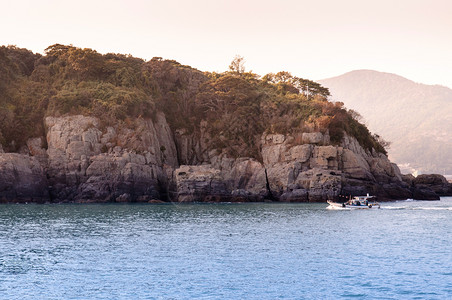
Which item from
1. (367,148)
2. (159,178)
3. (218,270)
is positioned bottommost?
(218,270)

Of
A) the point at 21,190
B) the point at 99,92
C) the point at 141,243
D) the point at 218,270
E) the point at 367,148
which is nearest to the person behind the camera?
the point at 218,270

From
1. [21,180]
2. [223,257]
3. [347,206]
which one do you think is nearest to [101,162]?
[21,180]

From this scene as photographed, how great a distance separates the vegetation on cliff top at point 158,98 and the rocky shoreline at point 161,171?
327 centimetres

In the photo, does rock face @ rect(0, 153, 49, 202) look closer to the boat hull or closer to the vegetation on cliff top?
the vegetation on cliff top

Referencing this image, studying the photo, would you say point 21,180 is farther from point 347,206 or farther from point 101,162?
point 347,206

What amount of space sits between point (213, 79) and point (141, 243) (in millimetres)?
80281

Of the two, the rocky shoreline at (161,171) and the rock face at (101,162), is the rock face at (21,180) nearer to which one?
the rocky shoreline at (161,171)

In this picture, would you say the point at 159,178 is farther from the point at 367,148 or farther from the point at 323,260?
the point at 323,260

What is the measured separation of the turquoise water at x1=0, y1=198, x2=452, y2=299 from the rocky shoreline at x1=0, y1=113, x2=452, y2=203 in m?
22.9

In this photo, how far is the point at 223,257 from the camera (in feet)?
127

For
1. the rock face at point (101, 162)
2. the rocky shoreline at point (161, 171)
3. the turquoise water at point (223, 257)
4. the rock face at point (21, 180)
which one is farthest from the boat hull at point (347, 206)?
the rock face at point (21, 180)

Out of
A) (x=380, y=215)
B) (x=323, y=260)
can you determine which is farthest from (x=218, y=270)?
(x=380, y=215)

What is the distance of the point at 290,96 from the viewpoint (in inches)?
4633

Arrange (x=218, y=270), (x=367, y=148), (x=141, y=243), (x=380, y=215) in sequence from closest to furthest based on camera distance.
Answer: (x=218, y=270)
(x=141, y=243)
(x=380, y=215)
(x=367, y=148)
